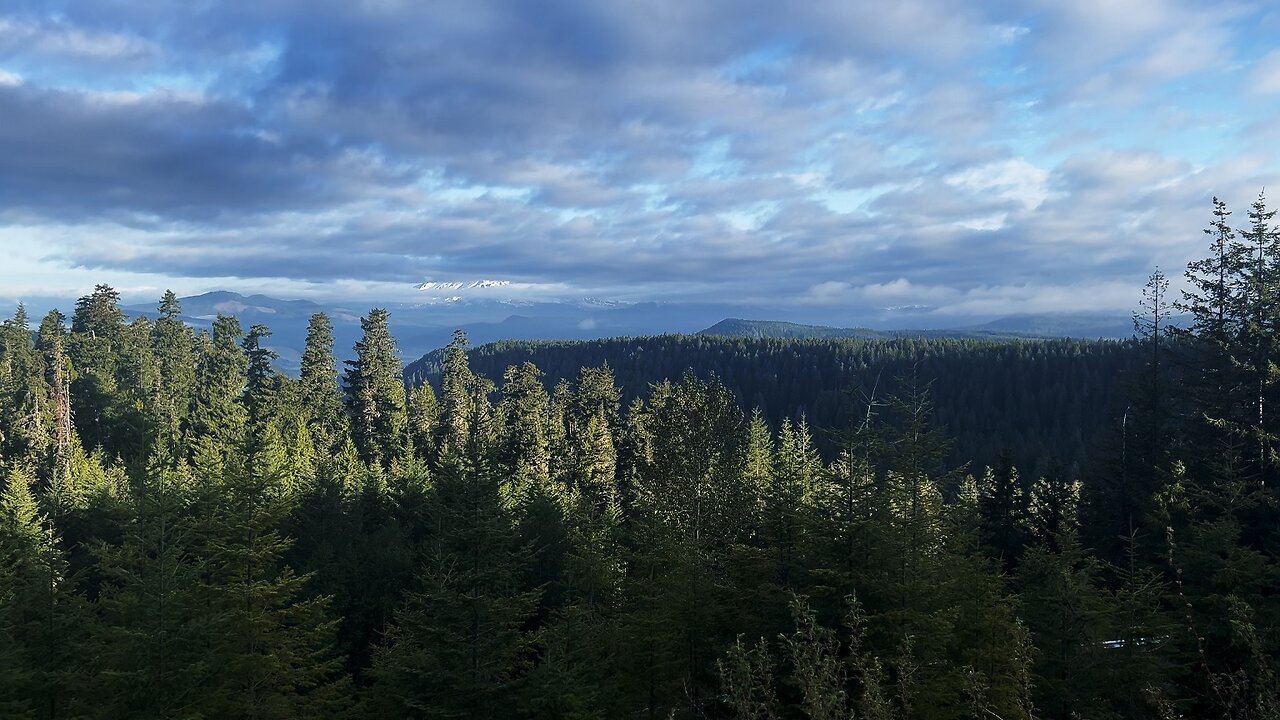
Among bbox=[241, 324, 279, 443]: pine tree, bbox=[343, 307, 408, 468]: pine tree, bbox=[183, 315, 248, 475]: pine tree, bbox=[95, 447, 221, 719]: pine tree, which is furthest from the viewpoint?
bbox=[343, 307, 408, 468]: pine tree

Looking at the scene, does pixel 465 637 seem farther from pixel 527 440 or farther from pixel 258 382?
pixel 258 382

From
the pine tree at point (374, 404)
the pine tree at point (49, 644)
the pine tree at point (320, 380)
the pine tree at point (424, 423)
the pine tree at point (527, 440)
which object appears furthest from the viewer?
the pine tree at point (424, 423)

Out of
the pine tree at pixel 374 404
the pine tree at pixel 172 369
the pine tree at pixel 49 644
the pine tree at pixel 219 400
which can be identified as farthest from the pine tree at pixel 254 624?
the pine tree at pixel 374 404

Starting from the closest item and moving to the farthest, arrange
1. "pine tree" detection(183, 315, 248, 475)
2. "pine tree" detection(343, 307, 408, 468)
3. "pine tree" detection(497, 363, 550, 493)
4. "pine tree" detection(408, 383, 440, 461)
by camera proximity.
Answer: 1. "pine tree" detection(183, 315, 248, 475)
2. "pine tree" detection(497, 363, 550, 493)
3. "pine tree" detection(343, 307, 408, 468)
4. "pine tree" detection(408, 383, 440, 461)

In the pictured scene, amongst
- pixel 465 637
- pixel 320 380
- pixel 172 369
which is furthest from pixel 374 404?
pixel 465 637

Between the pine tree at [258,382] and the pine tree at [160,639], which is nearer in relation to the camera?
the pine tree at [160,639]

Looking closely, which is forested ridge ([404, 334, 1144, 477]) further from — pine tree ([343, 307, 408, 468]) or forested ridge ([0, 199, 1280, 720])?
forested ridge ([0, 199, 1280, 720])

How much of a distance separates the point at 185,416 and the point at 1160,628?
68738 mm

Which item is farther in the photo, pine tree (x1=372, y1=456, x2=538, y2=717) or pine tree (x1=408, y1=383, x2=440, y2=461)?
pine tree (x1=408, y1=383, x2=440, y2=461)

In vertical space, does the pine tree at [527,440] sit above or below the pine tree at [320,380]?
below

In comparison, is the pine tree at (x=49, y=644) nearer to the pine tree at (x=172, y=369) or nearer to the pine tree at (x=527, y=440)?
the pine tree at (x=527, y=440)

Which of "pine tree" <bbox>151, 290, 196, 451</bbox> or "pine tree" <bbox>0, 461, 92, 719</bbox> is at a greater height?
"pine tree" <bbox>151, 290, 196, 451</bbox>

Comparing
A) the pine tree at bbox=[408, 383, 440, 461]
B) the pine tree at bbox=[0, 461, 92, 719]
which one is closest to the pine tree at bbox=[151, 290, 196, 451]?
the pine tree at bbox=[408, 383, 440, 461]

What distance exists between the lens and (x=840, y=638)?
15.6m
